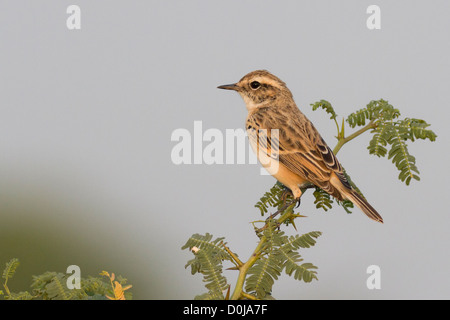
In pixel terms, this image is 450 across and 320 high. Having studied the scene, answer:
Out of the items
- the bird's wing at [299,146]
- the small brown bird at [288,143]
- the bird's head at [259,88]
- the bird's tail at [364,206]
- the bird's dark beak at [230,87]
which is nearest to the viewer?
the bird's tail at [364,206]

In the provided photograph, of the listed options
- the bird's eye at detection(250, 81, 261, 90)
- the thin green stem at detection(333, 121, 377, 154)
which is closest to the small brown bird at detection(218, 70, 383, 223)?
the bird's eye at detection(250, 81, 261, 90)

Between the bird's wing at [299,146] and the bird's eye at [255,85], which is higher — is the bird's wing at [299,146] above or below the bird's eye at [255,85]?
below

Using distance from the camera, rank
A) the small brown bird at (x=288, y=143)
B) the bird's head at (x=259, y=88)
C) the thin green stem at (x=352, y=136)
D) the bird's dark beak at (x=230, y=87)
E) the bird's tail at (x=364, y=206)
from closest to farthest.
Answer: the thin green stem at (x=352, y=136)
the bird's tail at (x=364, y=206)
the small brown bird at (x=288, y=143)
the bird's dark beak at (x=230, y=87)
the bird's head at (x=259, y=88)

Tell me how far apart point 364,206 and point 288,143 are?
2180 mm

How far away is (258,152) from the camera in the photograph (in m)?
9.67

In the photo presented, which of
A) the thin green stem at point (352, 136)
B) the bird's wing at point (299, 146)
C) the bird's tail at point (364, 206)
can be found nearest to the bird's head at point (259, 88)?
the bird's wing at point (299, 146)

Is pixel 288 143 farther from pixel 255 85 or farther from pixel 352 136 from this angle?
pixel 352 136

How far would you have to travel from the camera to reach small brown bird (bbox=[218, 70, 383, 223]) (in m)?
8.02

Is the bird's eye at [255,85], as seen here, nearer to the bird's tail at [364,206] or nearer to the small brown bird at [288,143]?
the small brown bird at [288,143]

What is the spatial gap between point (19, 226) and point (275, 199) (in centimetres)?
809

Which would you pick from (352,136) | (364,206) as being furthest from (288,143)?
(352,136)

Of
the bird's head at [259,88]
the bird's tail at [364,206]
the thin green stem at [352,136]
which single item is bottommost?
the bird's tail at [364,206]

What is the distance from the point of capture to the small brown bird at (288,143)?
802 cm
